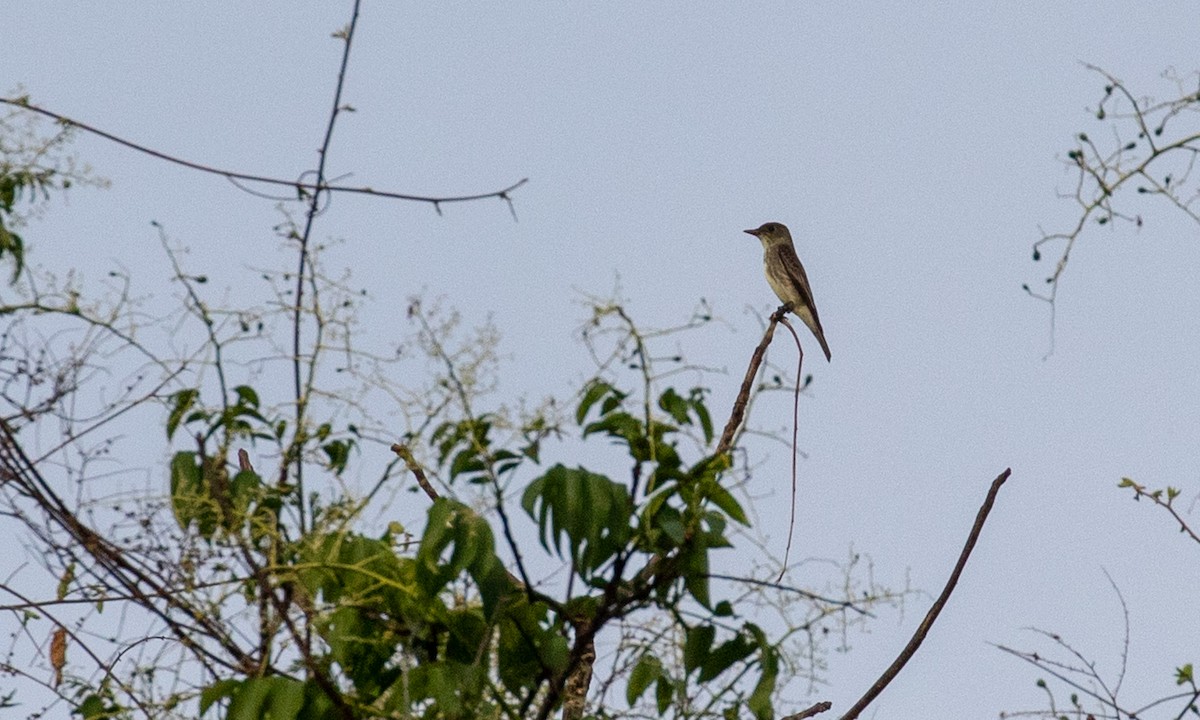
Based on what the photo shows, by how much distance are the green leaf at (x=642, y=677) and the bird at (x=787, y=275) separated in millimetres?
7224

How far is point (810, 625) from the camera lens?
11.4 ft

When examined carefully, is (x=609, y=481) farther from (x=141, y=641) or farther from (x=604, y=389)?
(x=141, y=641)

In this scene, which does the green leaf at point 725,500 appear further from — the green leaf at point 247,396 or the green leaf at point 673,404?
the green leaf at point 247,396

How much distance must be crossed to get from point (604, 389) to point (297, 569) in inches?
28.2

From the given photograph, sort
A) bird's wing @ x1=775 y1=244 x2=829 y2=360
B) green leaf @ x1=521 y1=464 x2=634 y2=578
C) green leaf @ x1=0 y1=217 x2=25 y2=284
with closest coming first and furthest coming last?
green leaf @ x1=521 y1=464 x2=634 y2=578 → green leaf @ x1=0 y1=217 x2=25 y2=284 → bird's wing @ x1=775 y1=244 x2=829 y2=360

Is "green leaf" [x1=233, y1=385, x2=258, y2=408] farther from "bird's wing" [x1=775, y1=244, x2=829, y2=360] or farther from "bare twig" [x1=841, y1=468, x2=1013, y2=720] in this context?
"bird's wing" [x1=775, y1=244, x2=829, y2=360]

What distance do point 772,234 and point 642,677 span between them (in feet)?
29.2

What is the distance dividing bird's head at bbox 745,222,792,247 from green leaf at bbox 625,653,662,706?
8721 millimetres

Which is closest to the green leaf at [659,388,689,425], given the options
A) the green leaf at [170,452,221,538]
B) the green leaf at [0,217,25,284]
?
the green leaf at [170,452,221,538]

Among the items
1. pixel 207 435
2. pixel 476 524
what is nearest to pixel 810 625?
pixel 476 524

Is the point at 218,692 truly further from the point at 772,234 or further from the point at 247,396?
the point at 772,234

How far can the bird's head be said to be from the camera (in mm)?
11992

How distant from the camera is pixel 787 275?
11.2 metres

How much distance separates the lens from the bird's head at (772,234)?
11992mm
